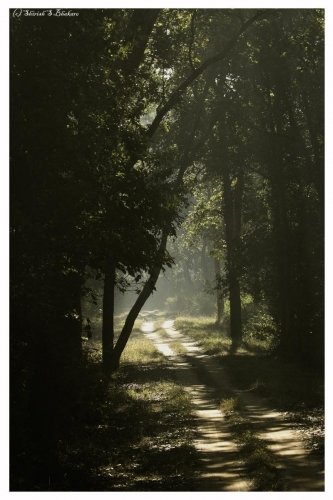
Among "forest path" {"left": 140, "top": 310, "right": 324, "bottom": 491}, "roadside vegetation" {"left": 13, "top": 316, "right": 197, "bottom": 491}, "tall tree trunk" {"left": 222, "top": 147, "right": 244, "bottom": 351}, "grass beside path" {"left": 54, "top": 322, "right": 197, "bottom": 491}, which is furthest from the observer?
"tall tree trunk" {"left": 222, "top": 147, "right": 244, "bottom": 351}

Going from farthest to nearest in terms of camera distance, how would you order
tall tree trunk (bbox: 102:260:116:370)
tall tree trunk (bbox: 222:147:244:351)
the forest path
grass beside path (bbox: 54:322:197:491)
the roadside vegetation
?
tall tree trunk (bbox: 222:147:244:351) < tall tree trunk (bbox: 102:260:116:370) < grass beside path (bbox: 54:322:197:491) < the roadside vegetation < the forest path

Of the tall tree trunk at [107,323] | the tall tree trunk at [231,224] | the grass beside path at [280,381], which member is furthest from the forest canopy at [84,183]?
the tall tree trunk at [231,224]

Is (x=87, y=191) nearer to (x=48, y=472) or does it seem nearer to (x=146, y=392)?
(x=48, y=472)

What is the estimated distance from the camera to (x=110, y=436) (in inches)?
549

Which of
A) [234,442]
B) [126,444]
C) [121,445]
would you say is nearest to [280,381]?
[234,442]

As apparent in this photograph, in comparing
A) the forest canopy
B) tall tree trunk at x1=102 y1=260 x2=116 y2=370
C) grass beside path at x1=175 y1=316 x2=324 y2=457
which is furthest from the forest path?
the forest canopy

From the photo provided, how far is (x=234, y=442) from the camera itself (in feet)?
41.6

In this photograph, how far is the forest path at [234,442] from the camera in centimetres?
985

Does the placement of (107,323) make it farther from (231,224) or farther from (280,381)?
(231,224)

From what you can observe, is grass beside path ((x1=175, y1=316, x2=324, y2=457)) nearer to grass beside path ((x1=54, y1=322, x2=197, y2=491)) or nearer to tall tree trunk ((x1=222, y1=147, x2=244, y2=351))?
tall tree trunk ((x1=222, y1=147, x2=244, y2=351))

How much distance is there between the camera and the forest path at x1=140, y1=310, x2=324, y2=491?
985cm

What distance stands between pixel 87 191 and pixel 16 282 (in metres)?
2.41

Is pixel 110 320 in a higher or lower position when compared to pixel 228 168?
lower

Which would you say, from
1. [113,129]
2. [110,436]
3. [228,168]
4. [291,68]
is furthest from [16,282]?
[228,168]
